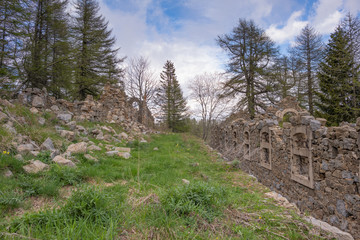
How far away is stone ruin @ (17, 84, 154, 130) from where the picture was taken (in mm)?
9695

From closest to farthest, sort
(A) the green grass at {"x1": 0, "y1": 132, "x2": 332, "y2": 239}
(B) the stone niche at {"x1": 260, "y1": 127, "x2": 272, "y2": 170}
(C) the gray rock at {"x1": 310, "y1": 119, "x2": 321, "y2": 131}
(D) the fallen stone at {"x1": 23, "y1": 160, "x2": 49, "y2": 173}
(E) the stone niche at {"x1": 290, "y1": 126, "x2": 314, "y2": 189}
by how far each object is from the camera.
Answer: (A) the green grass at {"x1": 0, "y1": 132, "x2": 332, "y2": 239}, (D) the fallen stone at {"x1": 23, "y1": 160, "x2": 49, "y2": 173}, (C) the gray rock at {"x1": 310, "y1": 119, "x2": 321, "y2": 131}, (E) the stone niche at {"x1": 290, "y1": 126, "x2": 314, "y2": 189}, (B) the stone niche at {"x1": 260, "y1": 127, "x2": 272, "y2": 170}

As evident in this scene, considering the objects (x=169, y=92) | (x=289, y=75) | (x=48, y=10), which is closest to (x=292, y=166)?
(x=48, y=10)

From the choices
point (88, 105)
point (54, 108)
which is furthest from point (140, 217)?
point (88, 105)

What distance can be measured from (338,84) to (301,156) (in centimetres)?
1371

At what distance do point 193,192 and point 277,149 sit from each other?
17.2 feet

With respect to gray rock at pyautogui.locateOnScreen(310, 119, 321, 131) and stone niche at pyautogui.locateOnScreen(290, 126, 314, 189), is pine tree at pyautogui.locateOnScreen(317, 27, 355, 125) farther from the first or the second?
gray rock at pyautogui.locateOnScreen(310, 119, 321, 131)

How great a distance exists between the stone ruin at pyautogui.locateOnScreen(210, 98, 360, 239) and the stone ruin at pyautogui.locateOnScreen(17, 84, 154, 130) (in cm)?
1012

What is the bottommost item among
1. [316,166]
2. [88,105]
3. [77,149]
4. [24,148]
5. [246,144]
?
[316,166]

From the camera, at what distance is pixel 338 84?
1502 cm

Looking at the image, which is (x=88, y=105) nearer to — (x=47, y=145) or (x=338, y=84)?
(x=47, y=145)

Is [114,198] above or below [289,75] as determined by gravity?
below

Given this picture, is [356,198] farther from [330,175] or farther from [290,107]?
[290,107]

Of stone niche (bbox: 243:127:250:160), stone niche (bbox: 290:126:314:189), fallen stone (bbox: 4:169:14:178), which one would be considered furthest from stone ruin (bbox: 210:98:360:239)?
fallen stone (bbox: 4:169:14:178)

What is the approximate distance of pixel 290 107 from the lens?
12859 millimetres
